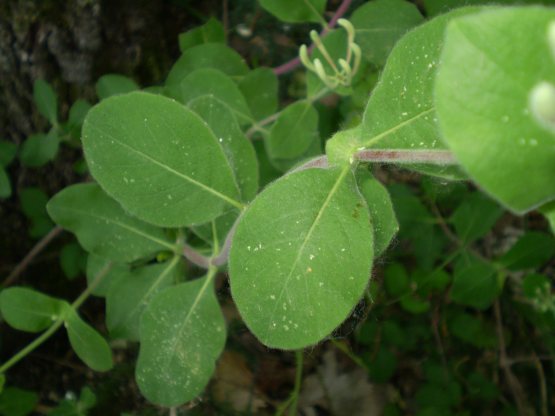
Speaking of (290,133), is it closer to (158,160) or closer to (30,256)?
(158,160)

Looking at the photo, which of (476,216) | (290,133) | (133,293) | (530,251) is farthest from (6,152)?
(530,251)

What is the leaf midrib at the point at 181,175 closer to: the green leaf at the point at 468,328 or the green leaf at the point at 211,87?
the green leaf at the point at 211,87

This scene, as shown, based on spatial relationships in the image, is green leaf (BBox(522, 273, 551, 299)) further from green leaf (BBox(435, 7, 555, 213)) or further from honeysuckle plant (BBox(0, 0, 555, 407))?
green leaf (BBox(435, 7, 555, 213))

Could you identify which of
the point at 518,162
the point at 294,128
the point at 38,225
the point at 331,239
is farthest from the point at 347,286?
the point at 38,225

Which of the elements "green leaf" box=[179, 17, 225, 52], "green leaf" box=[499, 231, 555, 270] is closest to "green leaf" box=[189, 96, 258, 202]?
"green leaf" box=[179, 17, 225, 52]

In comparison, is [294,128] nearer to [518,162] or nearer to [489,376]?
[518,162]

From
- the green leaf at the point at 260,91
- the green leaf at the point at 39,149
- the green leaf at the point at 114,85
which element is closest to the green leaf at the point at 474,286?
the green leaf at the point at 260,91

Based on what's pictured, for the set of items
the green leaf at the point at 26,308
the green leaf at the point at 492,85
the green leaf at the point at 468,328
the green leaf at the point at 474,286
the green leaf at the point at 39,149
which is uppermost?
the green leaf at the point at 492,85
